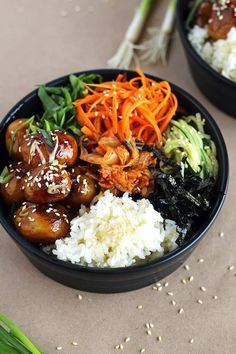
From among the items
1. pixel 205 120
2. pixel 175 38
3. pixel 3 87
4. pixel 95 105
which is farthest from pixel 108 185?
pixel 175 38

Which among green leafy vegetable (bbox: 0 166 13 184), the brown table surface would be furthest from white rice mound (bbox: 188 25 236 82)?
green leafy vegetable (bbox: 0 166 13 184)

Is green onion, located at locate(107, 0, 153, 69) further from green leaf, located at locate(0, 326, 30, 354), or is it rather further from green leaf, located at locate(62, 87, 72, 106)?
green leaf, located at locate(0, 326, 30, 354)

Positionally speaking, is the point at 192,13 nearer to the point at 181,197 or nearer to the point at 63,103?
the point at 63,103

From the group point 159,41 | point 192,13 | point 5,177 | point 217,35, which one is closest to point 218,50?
point 217,35

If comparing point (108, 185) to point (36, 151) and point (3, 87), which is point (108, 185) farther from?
point (3, 87)

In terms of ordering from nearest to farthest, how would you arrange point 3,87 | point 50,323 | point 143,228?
point 143,228, point 50,323, point 3,87

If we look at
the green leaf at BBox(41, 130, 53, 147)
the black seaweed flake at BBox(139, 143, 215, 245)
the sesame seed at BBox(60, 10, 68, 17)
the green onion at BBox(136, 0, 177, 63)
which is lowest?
the black seaweed flake at BBox(139, 143, 215, 245)
